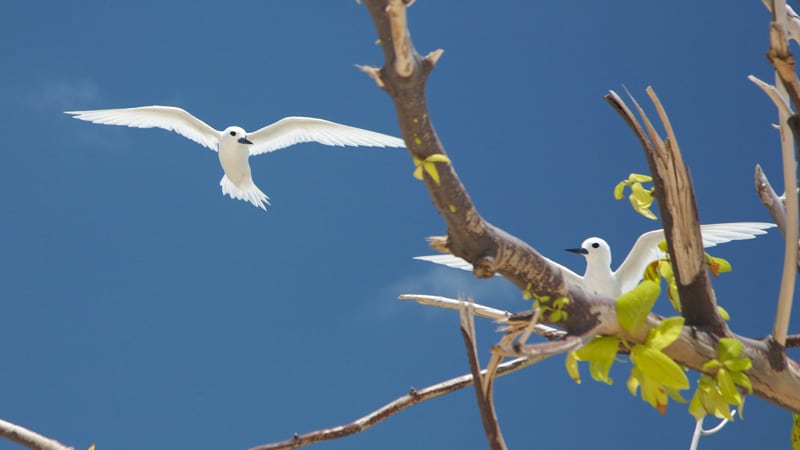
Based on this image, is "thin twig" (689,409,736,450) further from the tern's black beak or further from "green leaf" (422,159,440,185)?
"green leaf" (422,159,440,185)

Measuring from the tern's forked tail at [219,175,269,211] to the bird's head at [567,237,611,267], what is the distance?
1698 millimetres

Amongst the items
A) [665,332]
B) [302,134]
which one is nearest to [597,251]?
[665,332]

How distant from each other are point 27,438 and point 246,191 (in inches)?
95.8

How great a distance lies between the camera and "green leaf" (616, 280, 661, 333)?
38.6 inches

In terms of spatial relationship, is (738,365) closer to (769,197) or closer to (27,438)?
(769,197)

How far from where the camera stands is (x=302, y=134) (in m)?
3.44

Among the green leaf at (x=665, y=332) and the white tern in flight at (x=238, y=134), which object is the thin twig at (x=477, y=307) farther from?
the white tern in flight at (x=238, y=134)

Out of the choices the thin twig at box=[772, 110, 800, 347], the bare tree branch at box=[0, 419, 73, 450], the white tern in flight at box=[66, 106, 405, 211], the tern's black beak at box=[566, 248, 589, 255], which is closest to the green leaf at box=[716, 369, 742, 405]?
the thin twig at box=[772, 110, 800, 347]

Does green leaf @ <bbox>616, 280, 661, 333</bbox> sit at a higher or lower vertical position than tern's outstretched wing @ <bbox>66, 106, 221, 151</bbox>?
lower

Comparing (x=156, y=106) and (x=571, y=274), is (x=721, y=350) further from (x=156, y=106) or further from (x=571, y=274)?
(x=156, y=106)

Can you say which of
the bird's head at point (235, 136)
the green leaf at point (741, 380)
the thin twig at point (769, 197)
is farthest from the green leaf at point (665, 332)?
the bird's head at point (235, 136)

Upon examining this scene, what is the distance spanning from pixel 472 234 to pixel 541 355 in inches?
5.6

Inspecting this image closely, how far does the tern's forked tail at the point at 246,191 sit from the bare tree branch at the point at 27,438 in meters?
2.37

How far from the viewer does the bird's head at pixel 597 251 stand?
2.04m
